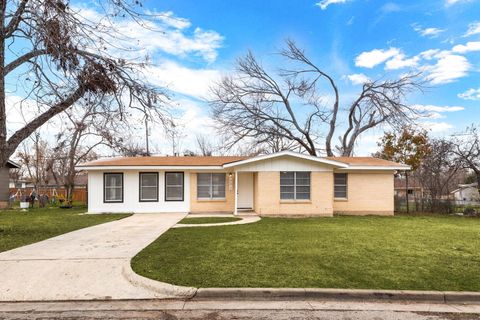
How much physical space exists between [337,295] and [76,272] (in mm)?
4399

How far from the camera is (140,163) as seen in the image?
1798 centimetres

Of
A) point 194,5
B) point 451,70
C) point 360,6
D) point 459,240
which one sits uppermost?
point 360,6

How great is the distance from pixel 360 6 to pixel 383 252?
40.5ft

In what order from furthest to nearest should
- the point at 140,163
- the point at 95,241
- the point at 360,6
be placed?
1. the point at 140,163
2. the point at 360,6
3. the point at 95,241

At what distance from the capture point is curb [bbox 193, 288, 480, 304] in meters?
4.93

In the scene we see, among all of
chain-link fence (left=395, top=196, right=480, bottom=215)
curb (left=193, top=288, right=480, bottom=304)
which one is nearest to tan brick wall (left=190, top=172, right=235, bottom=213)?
chain-link fence (left=395, top=196, right=480, bottom=215)

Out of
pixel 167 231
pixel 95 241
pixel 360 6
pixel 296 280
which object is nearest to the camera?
pixel 296 280

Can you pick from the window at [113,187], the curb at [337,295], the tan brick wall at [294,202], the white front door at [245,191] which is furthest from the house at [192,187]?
the curb at [337,295]

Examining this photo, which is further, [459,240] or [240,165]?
[240,165]

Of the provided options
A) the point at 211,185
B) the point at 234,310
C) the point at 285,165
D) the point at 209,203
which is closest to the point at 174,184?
the point at 211,185

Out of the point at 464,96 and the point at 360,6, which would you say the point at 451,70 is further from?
the point at 360,6

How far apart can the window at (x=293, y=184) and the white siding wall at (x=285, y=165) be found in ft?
0.88

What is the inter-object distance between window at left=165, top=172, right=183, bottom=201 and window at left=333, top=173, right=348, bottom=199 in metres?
7.91

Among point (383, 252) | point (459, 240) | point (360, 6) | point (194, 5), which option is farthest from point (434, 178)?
point (194, 5)
